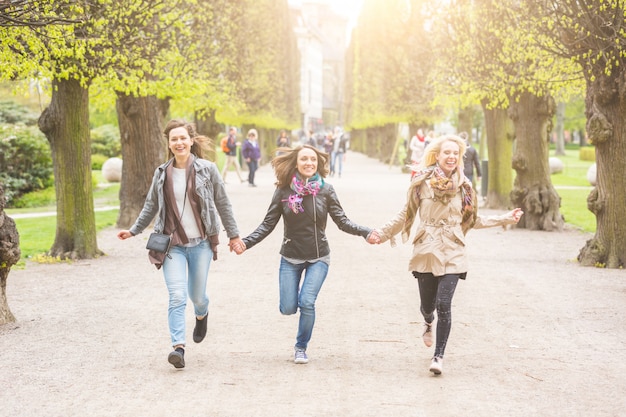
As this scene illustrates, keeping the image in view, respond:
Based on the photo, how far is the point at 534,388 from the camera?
6.82m

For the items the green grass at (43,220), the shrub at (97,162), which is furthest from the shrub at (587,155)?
the green grass at (43,220)

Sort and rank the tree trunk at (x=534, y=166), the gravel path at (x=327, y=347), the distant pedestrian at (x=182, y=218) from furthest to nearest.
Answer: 1. the tree trunk at (x=534, y=166)
2. the distant pedestrian at (x=182, y=218)
3. the gravel path at (x=327, y=347)

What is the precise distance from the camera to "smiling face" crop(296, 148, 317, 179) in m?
7.61

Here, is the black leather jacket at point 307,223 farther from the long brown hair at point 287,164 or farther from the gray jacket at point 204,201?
the gray jacket at point 204,201

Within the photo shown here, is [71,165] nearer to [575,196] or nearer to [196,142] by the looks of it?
[196,142]

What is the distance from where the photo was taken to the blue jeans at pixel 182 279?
7.38 m

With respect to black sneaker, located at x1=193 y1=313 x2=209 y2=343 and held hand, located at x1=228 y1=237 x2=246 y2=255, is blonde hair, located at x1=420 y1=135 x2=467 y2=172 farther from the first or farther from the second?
black sneaker, located at x1=193 y1=313 x2=209 y2=343

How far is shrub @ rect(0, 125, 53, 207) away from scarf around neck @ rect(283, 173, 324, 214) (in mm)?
20103

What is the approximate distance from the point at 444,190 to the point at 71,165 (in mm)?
8512

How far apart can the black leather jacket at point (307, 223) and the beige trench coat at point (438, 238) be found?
531mm

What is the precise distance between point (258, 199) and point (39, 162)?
611 centimetres

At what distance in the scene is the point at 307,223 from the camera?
25.1 ft

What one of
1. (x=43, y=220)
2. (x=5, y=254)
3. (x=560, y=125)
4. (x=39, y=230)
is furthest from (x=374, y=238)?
(x=560, y=125)

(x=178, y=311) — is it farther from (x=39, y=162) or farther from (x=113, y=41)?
(x=39, y=162)
